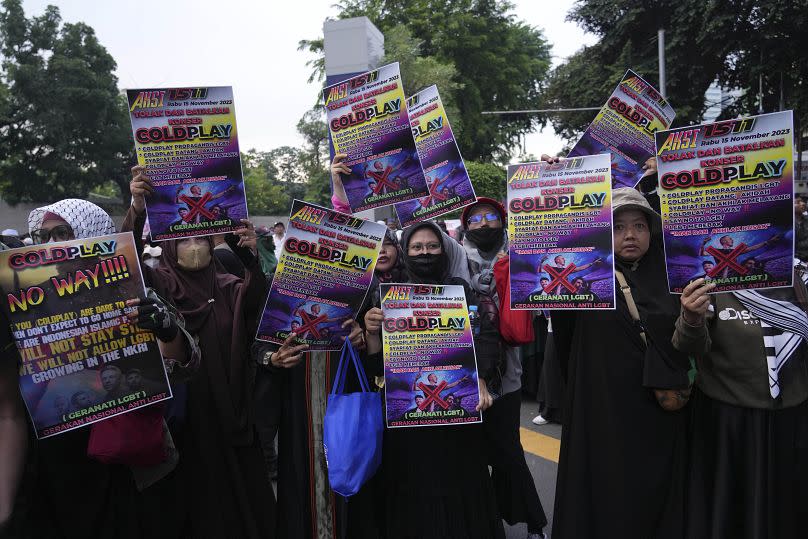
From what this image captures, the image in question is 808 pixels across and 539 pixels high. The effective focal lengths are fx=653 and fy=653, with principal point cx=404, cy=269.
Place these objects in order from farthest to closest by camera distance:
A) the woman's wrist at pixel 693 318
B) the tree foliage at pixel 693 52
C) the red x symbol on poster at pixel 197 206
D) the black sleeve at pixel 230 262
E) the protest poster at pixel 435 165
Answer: the tree foliage at pixel 693 52 < the black sleeve at pixel 230 262 < the protest poster at pixel 435 165 < the red x symbol on poster at pixel 197 206 < the woman's wrist at pixel 693 318

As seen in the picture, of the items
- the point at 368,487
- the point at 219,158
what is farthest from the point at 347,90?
the point at 368,487

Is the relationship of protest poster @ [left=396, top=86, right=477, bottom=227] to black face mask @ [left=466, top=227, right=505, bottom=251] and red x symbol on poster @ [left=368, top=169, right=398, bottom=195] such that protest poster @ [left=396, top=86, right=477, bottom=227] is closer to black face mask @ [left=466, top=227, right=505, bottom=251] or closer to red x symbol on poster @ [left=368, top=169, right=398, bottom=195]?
red x symbol on poster @ [left=368, top=169, right=398, bottom=195]

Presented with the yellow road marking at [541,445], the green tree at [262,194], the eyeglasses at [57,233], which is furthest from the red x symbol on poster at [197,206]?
the green tree at [262,194]

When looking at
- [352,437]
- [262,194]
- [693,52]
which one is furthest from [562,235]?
[262,194]

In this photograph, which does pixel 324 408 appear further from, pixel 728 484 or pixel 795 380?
pixel 795 380

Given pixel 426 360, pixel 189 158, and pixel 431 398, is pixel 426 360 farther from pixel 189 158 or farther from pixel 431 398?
pixel 189 158

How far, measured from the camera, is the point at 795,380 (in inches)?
107

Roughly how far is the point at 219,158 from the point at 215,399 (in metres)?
1.13

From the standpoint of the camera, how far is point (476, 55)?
30.5 metres

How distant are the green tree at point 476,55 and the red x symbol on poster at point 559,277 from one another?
79.2 feet

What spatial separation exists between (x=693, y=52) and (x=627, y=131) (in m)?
19.8

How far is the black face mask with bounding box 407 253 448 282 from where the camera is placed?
10.7 feet

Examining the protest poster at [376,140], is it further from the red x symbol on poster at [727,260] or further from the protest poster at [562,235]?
the red x symbol on poster at [727,260]

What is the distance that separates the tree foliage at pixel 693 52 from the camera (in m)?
18.2
